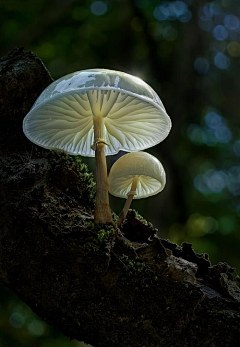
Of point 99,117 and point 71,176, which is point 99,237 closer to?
point 71,176

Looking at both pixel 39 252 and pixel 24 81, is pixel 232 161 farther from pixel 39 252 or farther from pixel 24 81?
pixel 39 252

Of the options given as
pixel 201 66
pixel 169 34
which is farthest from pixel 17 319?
pixel 169 34

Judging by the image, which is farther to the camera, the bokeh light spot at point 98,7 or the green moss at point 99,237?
the bokeh light spot at point 98,7

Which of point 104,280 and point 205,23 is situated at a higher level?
point 205,23

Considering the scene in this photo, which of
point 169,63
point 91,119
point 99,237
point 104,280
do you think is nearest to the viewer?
point 104,280

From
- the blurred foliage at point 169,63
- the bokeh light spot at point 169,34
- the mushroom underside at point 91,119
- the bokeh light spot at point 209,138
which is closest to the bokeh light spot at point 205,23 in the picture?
the blurred foliage at point 169,63

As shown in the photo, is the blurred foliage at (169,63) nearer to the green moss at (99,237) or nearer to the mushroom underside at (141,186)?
→ the mushroom underside at (141,186)

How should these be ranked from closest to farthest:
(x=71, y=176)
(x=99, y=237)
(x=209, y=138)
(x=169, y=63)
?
(x=99, y=237) < (x=71, y=176) < (x=169, y=63) < (x=209, y=138)
